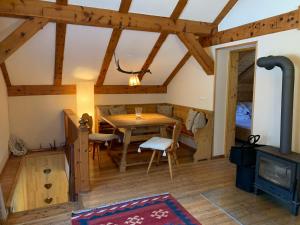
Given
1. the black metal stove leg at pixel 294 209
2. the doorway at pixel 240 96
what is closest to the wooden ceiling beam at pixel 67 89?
the doorway at pixel 240 96

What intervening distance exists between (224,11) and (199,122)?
6.49 ft

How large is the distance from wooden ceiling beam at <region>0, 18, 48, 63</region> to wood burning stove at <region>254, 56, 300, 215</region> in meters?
3.03

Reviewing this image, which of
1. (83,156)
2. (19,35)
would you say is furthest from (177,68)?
(19,35)

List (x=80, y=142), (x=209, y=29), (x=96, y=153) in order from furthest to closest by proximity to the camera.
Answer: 1. (x=96, y=153)
2. (x=209, y=29)
3. (x=80, y=142)

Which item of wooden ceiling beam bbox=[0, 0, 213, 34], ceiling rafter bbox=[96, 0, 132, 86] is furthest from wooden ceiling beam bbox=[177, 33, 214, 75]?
ceiling rafter bbox=[96, 0, 132, 86]

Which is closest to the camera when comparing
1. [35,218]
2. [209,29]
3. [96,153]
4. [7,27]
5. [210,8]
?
[35,218]

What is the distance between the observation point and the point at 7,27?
11.2 ft

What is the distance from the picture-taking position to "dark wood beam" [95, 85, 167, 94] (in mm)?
5652

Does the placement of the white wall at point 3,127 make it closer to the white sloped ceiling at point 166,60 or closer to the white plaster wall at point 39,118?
the white plaster wall at point 39,118

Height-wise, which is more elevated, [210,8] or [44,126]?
[210,8]

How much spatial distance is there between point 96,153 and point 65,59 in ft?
6.36

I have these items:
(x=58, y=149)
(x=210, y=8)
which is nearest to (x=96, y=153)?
(x=58, y=149)

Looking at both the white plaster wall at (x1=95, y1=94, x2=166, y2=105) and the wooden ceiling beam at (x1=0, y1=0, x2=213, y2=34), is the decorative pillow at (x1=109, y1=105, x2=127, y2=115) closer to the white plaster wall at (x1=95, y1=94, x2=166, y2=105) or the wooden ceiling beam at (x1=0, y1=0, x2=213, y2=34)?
the white plaster wall at (x1=95, y1=94, x2=166, y2=105)

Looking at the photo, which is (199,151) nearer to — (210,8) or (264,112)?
(264,112)
